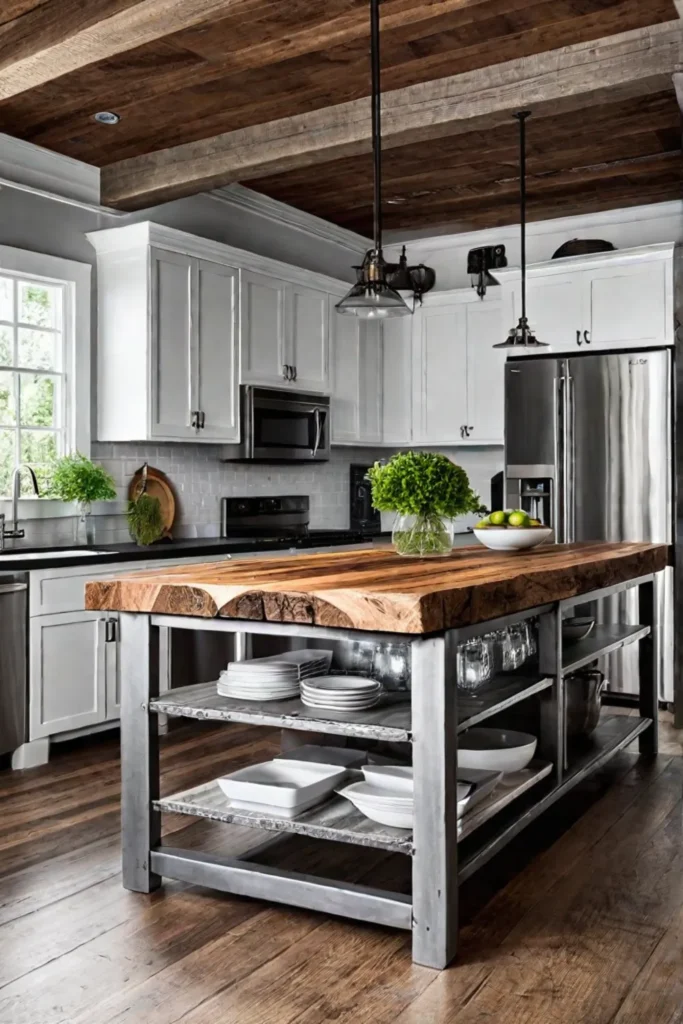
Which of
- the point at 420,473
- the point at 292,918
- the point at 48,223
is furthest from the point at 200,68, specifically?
the point at 292,918

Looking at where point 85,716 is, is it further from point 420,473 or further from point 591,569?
point 591,569

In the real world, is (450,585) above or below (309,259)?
below

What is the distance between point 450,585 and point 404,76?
2662 mm

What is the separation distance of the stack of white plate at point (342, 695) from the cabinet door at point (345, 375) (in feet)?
12.7

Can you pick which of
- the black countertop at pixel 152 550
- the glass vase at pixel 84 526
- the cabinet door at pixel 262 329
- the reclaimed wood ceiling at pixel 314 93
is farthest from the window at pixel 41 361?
the cabinet door at pixel 262 329

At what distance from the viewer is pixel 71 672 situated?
425 cm

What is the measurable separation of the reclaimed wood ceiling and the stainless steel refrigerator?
3.79 ft

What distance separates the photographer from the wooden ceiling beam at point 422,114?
12.0ft

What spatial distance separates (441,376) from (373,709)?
4.30 meters

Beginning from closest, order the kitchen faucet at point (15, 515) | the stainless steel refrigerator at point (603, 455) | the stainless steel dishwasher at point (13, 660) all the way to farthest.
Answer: the stainless steel dishwasher at point (13, 660)
the kitchen faucet at point (15, 515)
the stainless steel refrigerator at point (603, 455)

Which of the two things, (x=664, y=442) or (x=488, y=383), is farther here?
(x=488, y=383)

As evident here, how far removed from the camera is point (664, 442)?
5.20 metres

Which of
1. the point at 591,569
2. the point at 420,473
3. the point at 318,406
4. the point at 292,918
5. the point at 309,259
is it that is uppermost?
the point at 309,259

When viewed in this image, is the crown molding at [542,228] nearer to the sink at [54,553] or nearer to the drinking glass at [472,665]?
the sink at [54,553]
